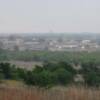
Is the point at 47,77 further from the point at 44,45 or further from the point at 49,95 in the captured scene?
the point at 44,45

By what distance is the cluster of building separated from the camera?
3891cm

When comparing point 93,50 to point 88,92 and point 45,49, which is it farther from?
point 88,92

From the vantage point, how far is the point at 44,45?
39.8m

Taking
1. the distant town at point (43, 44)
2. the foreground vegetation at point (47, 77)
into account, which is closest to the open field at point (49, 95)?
the foreground vegetation at point (47, 77)

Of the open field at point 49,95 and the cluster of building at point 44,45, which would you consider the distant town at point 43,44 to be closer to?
the cluster of building at point 44,45

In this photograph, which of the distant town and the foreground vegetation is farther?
the distant town

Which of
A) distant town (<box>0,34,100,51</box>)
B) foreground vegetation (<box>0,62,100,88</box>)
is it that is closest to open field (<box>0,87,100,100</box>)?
foreground vegetation (<box>0,62,100,88</box>)

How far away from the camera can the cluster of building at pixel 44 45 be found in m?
38.9

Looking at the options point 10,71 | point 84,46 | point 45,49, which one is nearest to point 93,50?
point 84,46

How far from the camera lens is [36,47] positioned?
3931 centimetres

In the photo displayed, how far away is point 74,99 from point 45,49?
33.5 m

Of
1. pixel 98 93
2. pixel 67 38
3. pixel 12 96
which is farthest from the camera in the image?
pixel 67 38

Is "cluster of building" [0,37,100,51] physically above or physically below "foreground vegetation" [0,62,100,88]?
below

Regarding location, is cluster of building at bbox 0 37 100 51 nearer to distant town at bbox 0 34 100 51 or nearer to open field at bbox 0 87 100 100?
distant town at bbox 0 34 100 51
